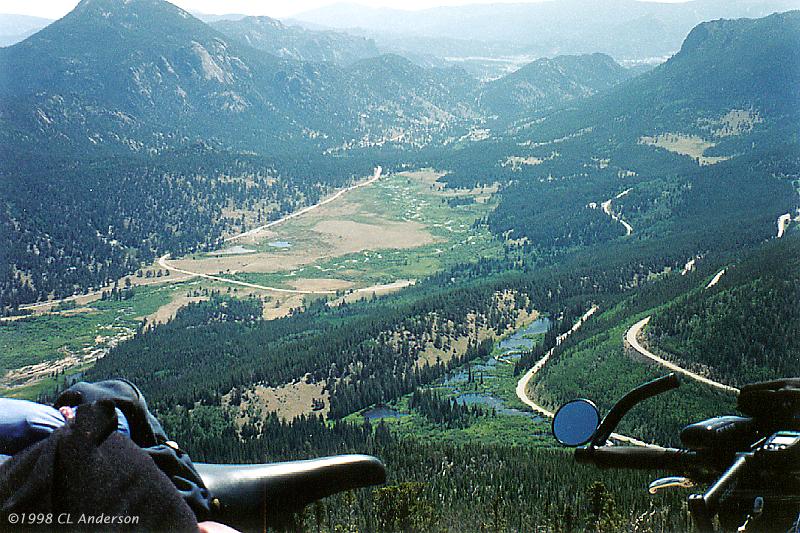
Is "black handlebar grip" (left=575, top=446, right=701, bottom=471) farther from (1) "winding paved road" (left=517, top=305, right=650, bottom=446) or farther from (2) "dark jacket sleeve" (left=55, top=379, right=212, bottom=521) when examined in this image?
(1) "winding paved road" (left=517, top=305, right=650, bottom=446)

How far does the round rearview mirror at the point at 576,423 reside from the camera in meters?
4.63

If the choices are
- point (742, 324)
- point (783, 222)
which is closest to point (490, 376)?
point (742, 324)

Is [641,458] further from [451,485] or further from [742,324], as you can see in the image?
[742,324]

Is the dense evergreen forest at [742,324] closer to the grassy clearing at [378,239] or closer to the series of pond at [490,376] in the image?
the series of pond at [490,376]

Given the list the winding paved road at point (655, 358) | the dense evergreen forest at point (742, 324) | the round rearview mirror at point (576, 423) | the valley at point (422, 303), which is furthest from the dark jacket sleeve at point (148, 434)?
the dense evergreen forest at point (742, 324)

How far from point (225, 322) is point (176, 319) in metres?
8.11

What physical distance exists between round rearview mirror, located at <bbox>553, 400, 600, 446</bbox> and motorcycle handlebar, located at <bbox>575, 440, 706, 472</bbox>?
0.35 m

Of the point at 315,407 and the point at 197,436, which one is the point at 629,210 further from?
the point at 197,436

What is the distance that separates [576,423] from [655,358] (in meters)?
60.0

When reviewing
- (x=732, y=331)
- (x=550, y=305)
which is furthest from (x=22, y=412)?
(x=550, y=305)

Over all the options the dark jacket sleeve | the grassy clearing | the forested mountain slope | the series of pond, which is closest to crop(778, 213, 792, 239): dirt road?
the forested mountain slope

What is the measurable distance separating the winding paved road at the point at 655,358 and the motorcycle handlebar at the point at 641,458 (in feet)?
154

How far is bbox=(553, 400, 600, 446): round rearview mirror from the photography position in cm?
463

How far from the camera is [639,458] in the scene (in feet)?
13.3
